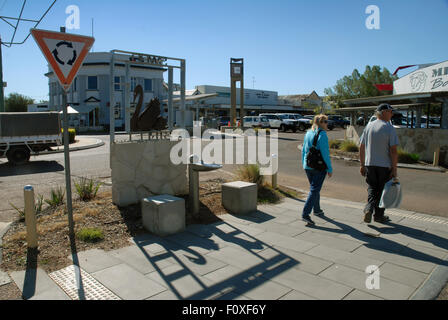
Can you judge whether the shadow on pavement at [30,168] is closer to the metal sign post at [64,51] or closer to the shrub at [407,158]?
the metal sign post at [64,51]

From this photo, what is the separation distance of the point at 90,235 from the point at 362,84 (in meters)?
61.0

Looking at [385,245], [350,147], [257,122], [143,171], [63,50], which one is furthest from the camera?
[257,122]

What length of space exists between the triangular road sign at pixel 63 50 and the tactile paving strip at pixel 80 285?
2289 millimetres

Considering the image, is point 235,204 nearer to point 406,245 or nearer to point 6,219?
point 406,245

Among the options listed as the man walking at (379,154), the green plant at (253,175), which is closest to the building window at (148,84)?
the green plant at (253,175)

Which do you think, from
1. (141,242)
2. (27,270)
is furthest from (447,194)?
(27,270)

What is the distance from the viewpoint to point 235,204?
6.39m

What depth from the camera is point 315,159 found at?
5.55 metres

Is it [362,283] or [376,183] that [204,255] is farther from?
[376,183]

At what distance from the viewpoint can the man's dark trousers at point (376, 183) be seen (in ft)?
17.7

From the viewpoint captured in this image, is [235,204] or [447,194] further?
[447,194]

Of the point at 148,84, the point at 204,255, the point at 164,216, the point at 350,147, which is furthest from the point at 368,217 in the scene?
the point at 148,84
